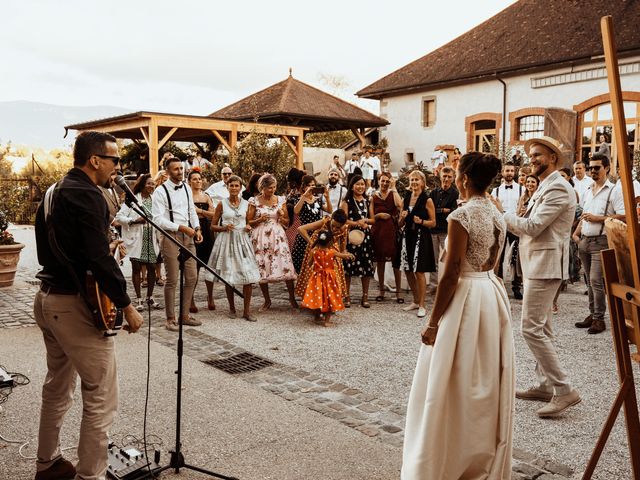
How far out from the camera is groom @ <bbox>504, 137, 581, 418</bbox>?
4.66m

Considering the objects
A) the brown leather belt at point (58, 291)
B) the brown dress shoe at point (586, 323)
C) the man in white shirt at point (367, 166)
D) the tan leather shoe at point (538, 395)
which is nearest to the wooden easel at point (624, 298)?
the tan leather shoe at point (538, 395)

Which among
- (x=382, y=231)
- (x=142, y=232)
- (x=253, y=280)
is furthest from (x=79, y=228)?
(x=382, y=231)

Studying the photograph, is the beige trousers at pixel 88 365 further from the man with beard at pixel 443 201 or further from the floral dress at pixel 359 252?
the man with beard at pixel 443 201

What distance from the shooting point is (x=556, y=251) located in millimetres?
4805

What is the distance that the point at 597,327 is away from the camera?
23.9 ft

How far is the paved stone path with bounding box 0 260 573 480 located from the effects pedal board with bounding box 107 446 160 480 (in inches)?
58.0

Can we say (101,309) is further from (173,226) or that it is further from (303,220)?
(303,220)

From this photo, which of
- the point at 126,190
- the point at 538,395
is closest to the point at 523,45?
the point at 538,395

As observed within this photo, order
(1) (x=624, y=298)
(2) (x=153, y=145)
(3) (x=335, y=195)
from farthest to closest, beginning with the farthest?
(2) (x=153, y=145)
(3) (x=335, y=195)
(1) (x=624, y=298)

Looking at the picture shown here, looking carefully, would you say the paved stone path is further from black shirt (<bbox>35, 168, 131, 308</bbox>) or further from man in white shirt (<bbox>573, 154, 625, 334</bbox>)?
man in white shirt (<bbox>573, 154, 625, 334</bbox>)

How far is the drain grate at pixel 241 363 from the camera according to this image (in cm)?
580

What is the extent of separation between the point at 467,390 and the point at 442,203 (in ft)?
19.9

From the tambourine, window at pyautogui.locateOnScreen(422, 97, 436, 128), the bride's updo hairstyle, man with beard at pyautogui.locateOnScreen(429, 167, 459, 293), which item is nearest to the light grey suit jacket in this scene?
the bride's updo hairstyle

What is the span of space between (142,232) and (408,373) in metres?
4.73
